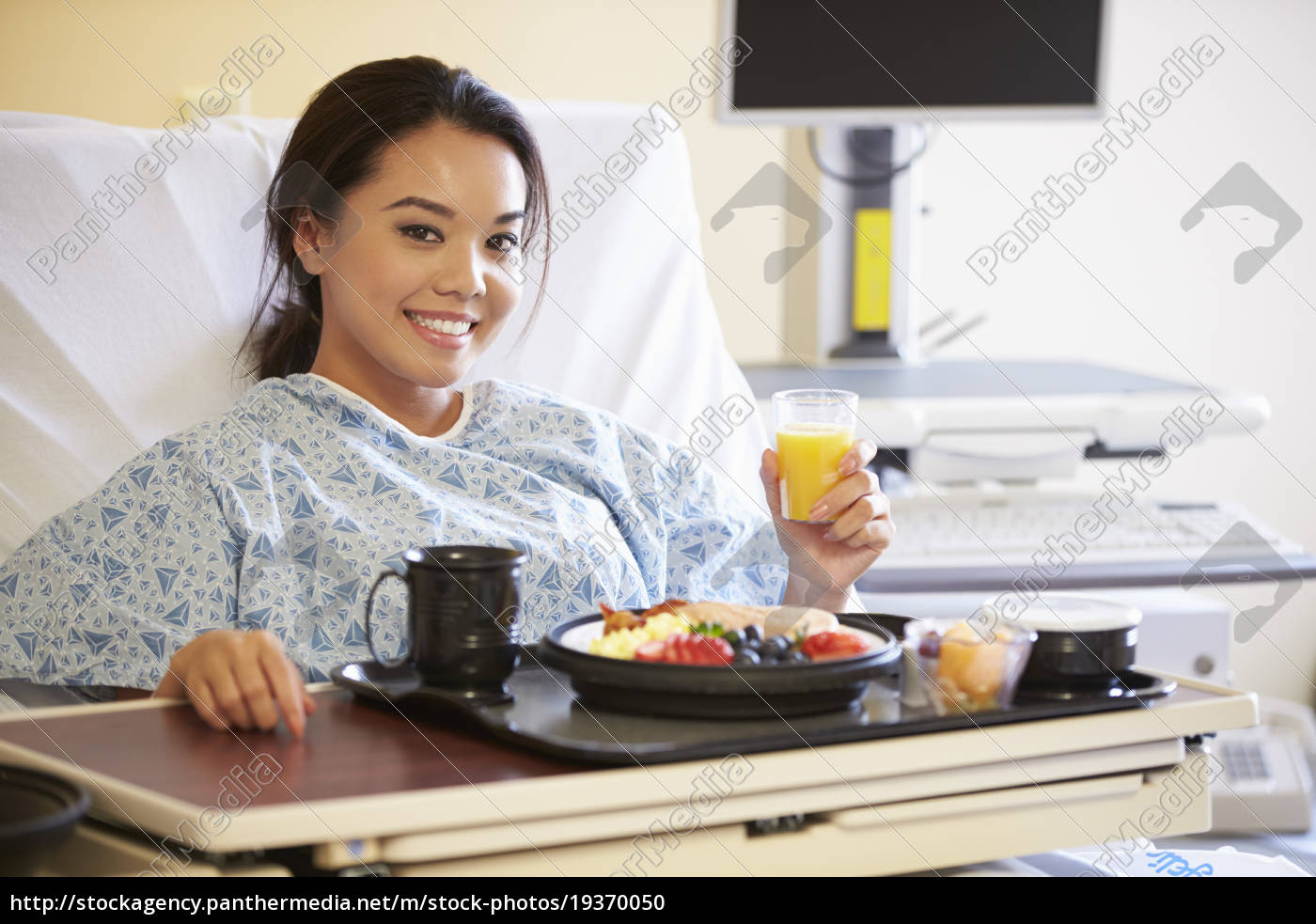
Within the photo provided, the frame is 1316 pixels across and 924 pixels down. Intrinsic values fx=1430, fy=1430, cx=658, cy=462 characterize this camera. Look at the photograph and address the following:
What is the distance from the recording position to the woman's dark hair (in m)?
1.44

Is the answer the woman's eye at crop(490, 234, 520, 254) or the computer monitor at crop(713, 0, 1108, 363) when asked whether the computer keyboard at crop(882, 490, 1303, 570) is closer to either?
the computer monitor at crop(713, 0, 1108, 363)

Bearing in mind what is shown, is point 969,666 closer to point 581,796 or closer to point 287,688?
point 581,796

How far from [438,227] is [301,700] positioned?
0.62 meters

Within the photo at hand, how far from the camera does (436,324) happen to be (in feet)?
4.76

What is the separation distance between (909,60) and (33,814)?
1852mm

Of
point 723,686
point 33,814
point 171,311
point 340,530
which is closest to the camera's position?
point 33,814

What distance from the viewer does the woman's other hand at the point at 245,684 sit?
928mm

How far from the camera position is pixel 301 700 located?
951mm

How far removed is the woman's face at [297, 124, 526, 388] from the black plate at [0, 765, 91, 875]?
713 millimetres

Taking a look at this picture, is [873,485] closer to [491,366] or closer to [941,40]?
[491,366]

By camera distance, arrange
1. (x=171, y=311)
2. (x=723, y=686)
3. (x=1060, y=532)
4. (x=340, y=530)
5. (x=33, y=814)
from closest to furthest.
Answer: (x=33, y=814)
(x=723, y=686)
(x=340, y=530)
(x=171, y=311)
(x=1060, y=532)

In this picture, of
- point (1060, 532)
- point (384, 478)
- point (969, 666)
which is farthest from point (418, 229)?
point (1060, 532)

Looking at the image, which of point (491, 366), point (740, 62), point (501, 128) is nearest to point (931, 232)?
point (740, 62)

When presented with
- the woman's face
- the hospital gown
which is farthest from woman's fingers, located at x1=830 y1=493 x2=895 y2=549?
the woman's face
